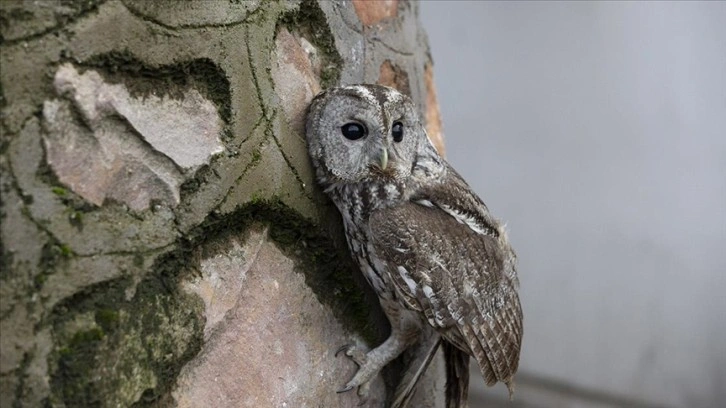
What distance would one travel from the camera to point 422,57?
8.42 feet

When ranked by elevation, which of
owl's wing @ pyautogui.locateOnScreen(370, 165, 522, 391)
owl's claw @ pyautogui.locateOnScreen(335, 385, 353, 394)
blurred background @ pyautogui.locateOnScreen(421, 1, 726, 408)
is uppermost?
owl's wing @ pyautogui.locateOnScreen(370, 165, 522, 391)

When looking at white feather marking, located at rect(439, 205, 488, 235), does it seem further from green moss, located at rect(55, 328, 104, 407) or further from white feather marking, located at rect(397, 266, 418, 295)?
green moss, located at rect(55, 328, 104, 407)

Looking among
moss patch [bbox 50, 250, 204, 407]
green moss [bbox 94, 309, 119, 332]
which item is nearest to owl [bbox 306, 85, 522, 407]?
moss patch [bbox 50, 250, 204, 407]

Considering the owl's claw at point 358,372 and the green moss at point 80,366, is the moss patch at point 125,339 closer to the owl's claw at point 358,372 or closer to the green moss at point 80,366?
the green moss at point 80,366

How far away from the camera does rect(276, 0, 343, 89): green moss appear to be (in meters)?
1.84

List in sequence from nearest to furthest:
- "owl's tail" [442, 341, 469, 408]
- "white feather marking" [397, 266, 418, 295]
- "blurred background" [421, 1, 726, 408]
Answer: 1. "white feather marking" [397, 266, 418, 295]
2. "owl's tail" [442, 341, 469, 408]
3. "blurred background" [421, 1, 726, 408]

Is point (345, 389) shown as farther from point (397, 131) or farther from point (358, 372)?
point (397, 131)

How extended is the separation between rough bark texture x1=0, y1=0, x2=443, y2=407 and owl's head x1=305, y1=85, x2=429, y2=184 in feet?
0.13

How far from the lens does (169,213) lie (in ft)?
4.84

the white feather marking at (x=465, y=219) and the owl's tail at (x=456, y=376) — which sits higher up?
the white feather marking at (x=465, y=219)

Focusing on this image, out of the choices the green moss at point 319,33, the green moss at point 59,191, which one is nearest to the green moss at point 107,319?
the green moss at point 59,191

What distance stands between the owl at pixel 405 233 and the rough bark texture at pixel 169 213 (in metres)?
0.05

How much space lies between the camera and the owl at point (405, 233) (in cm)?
184

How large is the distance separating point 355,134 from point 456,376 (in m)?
0.78
